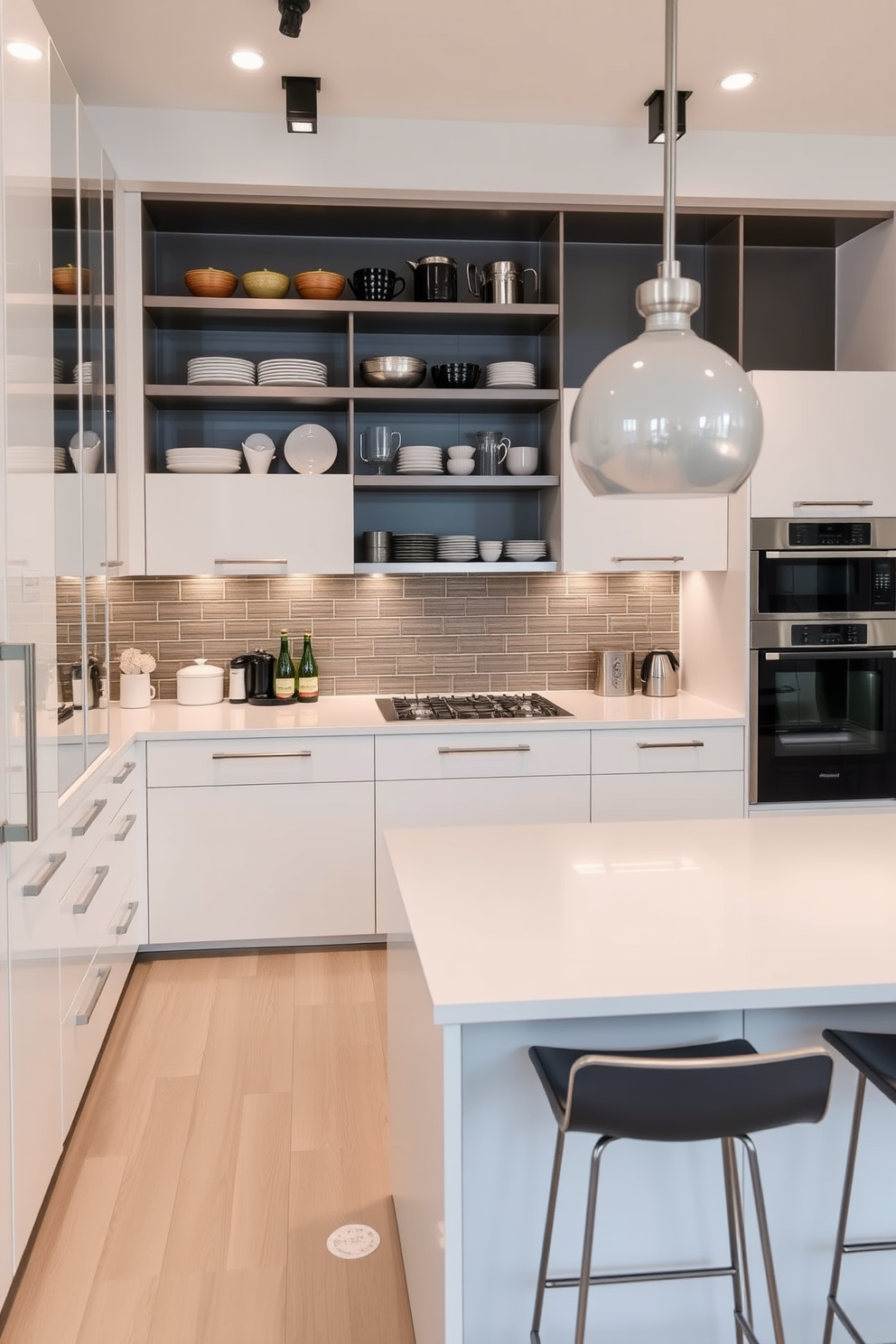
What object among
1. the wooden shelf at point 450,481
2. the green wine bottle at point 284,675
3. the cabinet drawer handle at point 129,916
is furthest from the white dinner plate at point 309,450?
the cabinet drawer handle at point 129,916

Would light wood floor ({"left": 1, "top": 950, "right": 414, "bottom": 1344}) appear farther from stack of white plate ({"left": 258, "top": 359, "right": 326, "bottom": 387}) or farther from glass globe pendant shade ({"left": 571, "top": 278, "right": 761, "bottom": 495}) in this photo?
stack of white plate ({"left": 258, "top": 359, "right": 326, "bottom": 387})

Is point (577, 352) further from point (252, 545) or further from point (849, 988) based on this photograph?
point (849, 988)

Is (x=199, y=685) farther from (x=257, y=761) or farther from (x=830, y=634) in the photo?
(x=830, y=634)

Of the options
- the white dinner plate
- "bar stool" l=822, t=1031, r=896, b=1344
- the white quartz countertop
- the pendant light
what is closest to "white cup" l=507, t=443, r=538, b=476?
the white dinner plate

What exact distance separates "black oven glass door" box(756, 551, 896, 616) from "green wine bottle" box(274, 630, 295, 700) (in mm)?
1772

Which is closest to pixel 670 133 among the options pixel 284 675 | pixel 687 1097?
pixel 687 1097

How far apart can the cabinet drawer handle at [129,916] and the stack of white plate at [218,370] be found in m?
1.84

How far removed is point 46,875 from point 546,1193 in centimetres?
115

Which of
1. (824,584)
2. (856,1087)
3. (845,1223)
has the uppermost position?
(824,584)

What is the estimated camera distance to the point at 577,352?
443 cm

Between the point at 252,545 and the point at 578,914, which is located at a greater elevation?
the point at 252,545

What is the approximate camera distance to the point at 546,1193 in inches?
69.8

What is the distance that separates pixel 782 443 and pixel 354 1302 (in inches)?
119

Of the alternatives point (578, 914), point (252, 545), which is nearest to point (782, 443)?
point (252, 545)
